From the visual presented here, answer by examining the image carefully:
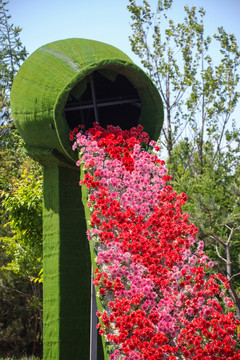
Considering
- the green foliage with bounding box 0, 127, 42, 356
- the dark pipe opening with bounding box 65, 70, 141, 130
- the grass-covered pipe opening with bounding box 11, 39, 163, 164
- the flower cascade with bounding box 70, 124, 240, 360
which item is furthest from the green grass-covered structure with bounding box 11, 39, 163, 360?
the green foliage with bounding box 0, 127, 42, 356

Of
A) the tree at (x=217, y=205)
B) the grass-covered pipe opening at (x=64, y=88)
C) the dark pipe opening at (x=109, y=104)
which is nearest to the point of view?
the grass-covered pipe opening at (x=64, y=88)

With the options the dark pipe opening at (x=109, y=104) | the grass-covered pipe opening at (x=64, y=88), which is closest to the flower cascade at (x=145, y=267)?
the grass-covered pipe opening at (x=64, y=88)

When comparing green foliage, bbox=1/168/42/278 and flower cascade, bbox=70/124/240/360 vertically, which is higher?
green foliage, bbox=1/168/42/278

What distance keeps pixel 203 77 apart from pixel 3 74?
33.7ft

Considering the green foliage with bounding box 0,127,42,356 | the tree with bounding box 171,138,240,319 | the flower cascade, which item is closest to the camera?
the flower cascade

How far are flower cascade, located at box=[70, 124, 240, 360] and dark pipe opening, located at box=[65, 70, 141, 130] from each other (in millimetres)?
1113

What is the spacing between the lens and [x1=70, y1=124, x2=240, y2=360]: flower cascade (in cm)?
455

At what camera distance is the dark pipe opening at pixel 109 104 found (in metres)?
7.23

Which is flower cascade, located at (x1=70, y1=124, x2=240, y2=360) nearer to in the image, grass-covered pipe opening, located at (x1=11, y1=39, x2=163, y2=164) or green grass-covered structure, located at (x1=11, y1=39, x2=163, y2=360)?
grass-covered pipe opening, located at (x1=11, y1=39, x2=163, y2=164)

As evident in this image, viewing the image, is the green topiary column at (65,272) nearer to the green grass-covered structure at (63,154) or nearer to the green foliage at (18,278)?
the green grass-covered structure at (63,154)

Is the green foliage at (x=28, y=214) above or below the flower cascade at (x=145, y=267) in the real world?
above

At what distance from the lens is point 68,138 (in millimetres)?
6336

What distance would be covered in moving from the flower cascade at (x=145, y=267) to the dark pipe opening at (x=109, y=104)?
1113 millimetres

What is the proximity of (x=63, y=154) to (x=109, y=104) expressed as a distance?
1.11 metres
